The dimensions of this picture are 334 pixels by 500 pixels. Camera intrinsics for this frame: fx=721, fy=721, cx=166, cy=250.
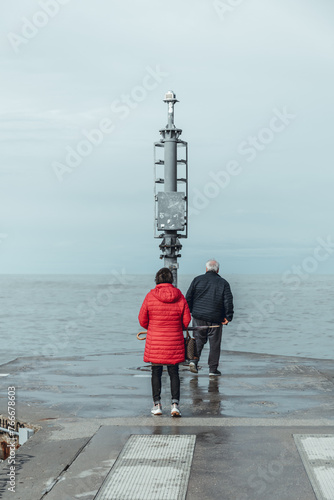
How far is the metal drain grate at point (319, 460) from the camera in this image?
5.51 meters

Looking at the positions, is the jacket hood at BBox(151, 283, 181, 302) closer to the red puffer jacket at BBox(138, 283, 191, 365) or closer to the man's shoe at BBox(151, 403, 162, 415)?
the red puffer jacket at BBox(138, 283, 191, 365)

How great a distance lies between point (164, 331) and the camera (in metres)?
8.36

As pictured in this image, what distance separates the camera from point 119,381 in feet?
36.1

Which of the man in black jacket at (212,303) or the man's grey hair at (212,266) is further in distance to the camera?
the man's grey hair at (212,266)

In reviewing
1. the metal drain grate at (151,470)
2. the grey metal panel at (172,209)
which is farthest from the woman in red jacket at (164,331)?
the grey metal panel at (172,209)

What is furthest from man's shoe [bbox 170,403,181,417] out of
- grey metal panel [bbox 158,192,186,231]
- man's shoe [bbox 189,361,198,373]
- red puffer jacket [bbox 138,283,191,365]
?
grey metal panel [bbox 158,192,186,231]

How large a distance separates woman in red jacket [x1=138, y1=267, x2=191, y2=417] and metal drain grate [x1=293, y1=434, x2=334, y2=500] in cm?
181

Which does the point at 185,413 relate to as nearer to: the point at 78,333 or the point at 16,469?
the point at 16,469

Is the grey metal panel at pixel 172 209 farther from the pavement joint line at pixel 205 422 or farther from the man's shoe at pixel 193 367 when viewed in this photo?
the pavement joint line at pixel 205 422

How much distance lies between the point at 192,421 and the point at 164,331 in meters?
1.08

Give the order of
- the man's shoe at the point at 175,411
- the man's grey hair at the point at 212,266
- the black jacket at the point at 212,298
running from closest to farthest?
the man's shoe at the point at 175,411 < the black jacket at the point at 212,298 < the man's grey hair at the point at 212,266

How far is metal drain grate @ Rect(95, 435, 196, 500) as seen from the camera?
548 cm

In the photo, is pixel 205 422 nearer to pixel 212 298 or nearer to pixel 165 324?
pixel 165 324

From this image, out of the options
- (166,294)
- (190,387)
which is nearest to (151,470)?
(166,294)
